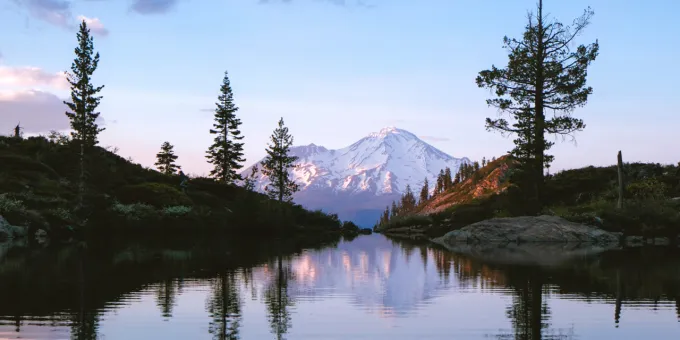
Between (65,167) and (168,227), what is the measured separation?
1828 cm

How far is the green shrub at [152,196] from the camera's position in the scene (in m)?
50.8

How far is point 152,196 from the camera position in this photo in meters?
51.7

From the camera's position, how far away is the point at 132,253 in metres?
25.8

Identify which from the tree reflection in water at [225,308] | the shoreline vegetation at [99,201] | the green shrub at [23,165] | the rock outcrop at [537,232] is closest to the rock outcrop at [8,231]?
the shoreline vegetation at [99,201]

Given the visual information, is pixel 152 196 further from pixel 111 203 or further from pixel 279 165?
pixel 279 165

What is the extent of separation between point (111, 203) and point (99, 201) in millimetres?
1809

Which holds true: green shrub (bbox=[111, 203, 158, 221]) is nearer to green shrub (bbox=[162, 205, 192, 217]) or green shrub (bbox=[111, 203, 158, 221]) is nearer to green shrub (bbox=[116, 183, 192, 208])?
green shrub (bbox=[162, 205, 192, 217])

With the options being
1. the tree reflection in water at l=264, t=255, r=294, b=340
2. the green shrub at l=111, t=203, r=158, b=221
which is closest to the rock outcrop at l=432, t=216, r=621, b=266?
the tree reflection in water at l=264, t=255, r=294, b=340

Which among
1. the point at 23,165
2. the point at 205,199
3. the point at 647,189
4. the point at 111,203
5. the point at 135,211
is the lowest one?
the point at 135,211

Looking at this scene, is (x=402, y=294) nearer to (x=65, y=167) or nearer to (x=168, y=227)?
(x=168, y=227)

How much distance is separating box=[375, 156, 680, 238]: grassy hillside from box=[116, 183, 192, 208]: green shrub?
66.1ft

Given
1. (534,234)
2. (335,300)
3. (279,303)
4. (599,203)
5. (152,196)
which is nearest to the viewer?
(279,303)

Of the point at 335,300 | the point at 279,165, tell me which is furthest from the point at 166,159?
the point at 335,300

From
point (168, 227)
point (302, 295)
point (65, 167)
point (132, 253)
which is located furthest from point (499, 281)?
point (65, 167)
